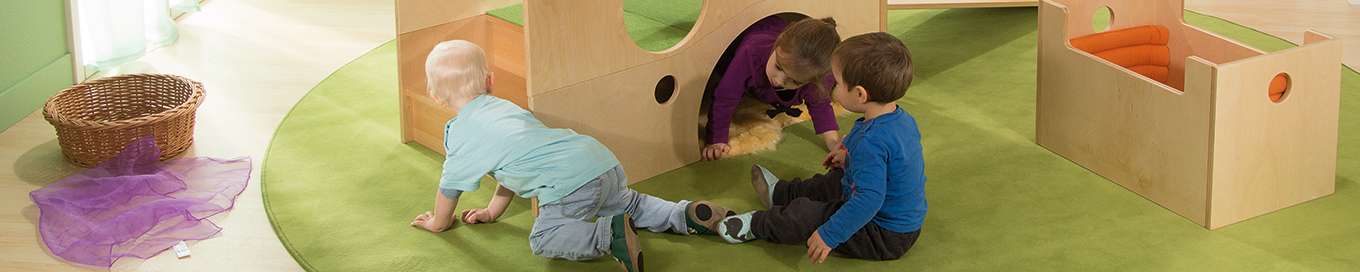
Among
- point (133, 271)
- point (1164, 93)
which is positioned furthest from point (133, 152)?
point (1164, 93)

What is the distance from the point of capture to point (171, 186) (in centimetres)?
283

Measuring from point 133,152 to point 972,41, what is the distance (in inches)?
125

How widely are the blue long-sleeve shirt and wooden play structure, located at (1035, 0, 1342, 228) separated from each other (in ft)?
2.52

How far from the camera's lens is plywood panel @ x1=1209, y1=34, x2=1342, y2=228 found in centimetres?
243

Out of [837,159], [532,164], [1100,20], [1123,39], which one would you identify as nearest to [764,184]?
[837,159]

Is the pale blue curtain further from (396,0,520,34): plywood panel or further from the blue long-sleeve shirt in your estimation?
the blue long-sleeve shirt

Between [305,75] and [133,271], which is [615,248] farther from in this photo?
[305,75]

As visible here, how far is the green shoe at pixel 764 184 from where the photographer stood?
2684mm

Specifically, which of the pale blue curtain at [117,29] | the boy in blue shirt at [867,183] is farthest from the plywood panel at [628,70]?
the pale blue curtain at [117,29]

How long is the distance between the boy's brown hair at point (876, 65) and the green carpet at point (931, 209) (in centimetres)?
47

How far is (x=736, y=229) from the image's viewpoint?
2.47m

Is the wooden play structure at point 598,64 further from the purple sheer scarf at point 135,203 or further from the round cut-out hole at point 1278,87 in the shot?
the round cut-out hole at point 1278,87

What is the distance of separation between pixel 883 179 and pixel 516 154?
0.85 metres

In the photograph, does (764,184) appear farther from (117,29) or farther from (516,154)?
(117,29)
